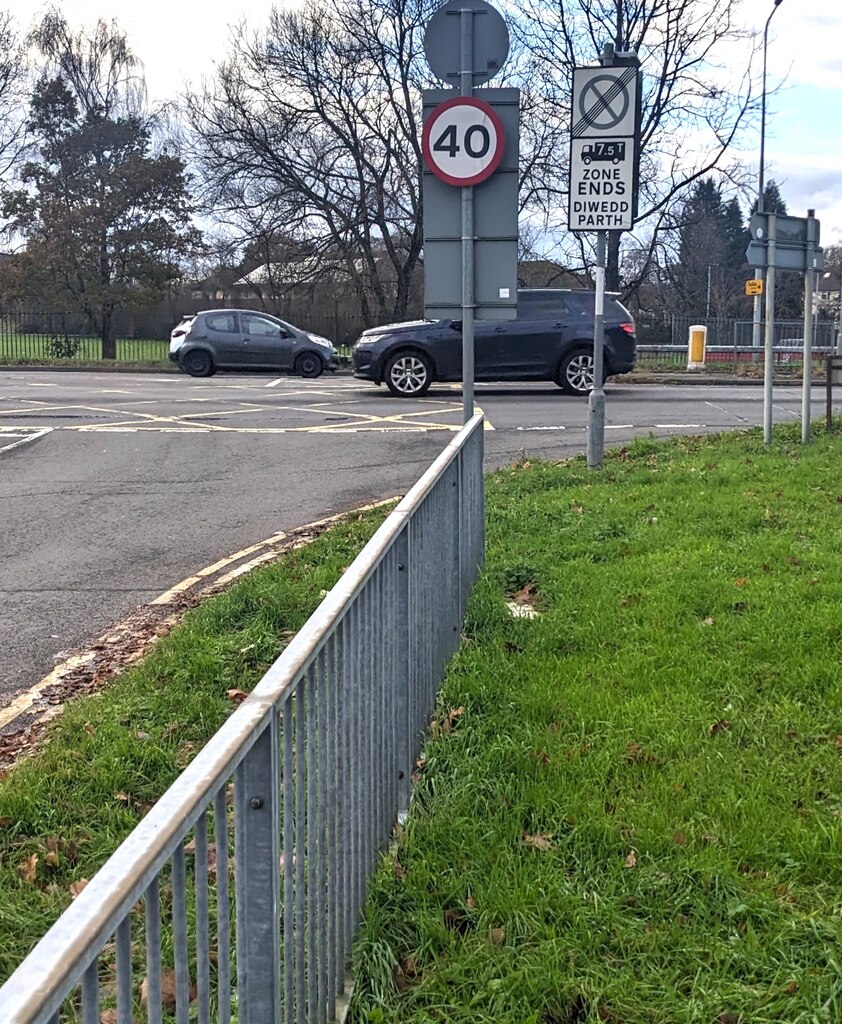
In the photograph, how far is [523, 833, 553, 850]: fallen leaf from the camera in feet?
10.8

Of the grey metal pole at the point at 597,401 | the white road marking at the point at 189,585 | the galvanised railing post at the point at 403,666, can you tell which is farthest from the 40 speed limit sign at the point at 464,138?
the grey metal pole at the point at 597,401

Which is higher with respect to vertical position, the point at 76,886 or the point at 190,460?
the point at 190,460

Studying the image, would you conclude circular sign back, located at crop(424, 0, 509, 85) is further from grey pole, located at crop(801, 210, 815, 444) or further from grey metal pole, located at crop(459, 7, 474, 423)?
grey pole, located at crop(801, 210, 815, 444)

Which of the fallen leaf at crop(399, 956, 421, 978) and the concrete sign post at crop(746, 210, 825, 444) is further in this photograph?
the concrete sign post at crop(746, 210, 825, 444)

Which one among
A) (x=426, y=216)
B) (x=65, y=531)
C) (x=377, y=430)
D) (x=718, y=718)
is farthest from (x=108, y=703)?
(x=377, y=430)

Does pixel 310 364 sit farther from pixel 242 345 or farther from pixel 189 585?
pixel 189 585

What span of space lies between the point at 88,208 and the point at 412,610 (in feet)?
111

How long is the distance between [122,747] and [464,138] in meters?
3.81

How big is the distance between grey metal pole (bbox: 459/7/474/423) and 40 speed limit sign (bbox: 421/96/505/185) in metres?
0.15

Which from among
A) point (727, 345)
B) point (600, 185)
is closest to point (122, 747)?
point (600, 185)

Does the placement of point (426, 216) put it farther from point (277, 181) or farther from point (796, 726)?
point (277, 181)

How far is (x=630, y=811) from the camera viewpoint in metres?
3.48

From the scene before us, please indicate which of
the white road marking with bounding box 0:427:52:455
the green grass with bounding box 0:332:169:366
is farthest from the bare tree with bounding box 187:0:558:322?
the white road marking with bounding box 0:427:52:455

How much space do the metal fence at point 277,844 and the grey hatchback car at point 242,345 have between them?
21989 millimetres
